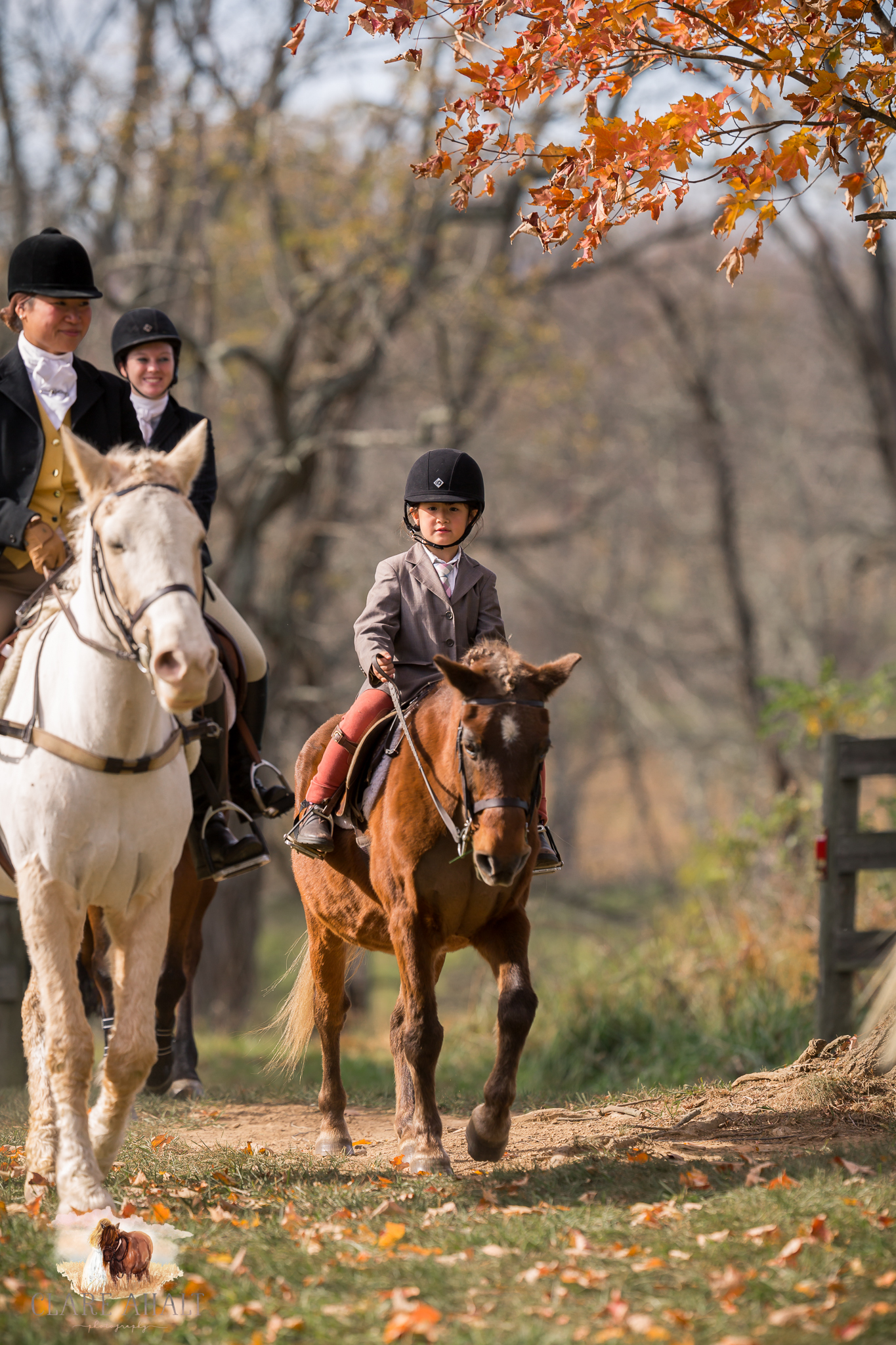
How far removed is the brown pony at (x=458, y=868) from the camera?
4.61 m

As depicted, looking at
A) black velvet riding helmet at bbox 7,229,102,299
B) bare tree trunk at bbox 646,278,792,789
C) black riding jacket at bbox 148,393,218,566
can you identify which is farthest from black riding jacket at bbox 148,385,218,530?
bare tree trunk at bbox 646,278,792,789

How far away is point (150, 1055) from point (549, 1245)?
149cm

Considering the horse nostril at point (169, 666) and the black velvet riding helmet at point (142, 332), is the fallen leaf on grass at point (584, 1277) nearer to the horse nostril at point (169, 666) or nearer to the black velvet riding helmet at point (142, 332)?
the horse nostril at point (169, 666)

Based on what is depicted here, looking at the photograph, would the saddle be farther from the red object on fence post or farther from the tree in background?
the red object on fence post

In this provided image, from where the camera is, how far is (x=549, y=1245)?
3883mm

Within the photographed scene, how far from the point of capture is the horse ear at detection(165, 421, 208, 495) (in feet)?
13.8

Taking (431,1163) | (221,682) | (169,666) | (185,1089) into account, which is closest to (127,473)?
(169,666)

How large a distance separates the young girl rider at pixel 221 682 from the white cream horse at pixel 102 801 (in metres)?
0.90

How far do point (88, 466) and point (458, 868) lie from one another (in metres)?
2.02

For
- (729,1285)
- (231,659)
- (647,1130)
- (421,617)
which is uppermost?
(421,617)

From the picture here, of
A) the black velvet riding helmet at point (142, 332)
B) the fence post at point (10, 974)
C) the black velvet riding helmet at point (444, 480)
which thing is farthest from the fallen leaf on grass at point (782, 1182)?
the fence post at point (10, 974)

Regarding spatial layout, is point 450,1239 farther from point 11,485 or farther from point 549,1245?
point 11,485

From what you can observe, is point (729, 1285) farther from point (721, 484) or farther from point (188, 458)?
point (721, 484)

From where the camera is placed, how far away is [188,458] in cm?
426
